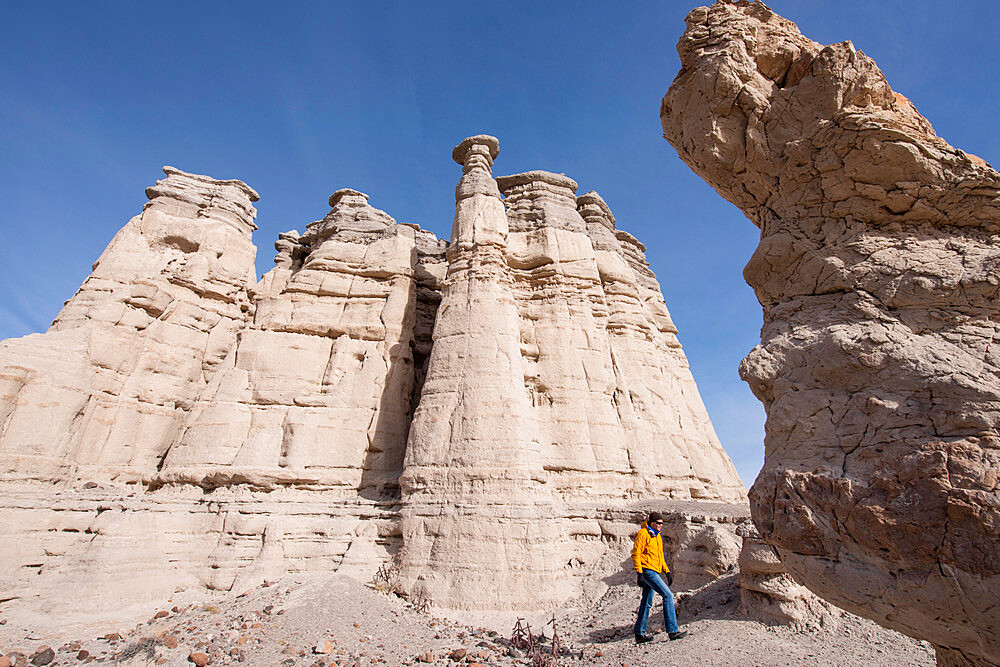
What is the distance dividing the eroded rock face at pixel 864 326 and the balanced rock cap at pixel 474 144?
41.3 ft

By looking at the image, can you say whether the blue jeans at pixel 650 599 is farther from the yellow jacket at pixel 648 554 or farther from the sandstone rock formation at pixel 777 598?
the sandstone rock formation at pixel 777 598

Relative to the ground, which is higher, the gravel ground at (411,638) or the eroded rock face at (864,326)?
the eroded rock face at (864,326)

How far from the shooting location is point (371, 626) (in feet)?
25.2

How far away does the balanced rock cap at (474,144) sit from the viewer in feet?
56.2

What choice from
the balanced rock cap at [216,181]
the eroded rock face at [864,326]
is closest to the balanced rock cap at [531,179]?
the balanced rock cap at [216,181]

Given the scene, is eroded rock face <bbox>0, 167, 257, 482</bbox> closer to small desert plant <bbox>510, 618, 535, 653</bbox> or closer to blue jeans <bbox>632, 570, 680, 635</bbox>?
small desert plant <bbox>510, 618, 535, 653</bbox>

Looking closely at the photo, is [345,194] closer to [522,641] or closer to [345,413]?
[345,413]

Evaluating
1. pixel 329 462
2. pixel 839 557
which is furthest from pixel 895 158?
pixel 329 462

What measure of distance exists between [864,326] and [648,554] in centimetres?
415

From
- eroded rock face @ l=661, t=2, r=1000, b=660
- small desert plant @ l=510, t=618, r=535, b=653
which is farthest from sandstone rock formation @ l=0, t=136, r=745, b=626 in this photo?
eroded rock face @ l=661, t=2, r=1000, b=660

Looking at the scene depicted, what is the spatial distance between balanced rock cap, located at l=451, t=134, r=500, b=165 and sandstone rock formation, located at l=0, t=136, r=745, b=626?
8cm

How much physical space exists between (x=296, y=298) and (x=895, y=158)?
14.4 meters

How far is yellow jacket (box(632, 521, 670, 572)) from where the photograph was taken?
6453 mm

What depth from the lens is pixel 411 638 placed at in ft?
24.7
